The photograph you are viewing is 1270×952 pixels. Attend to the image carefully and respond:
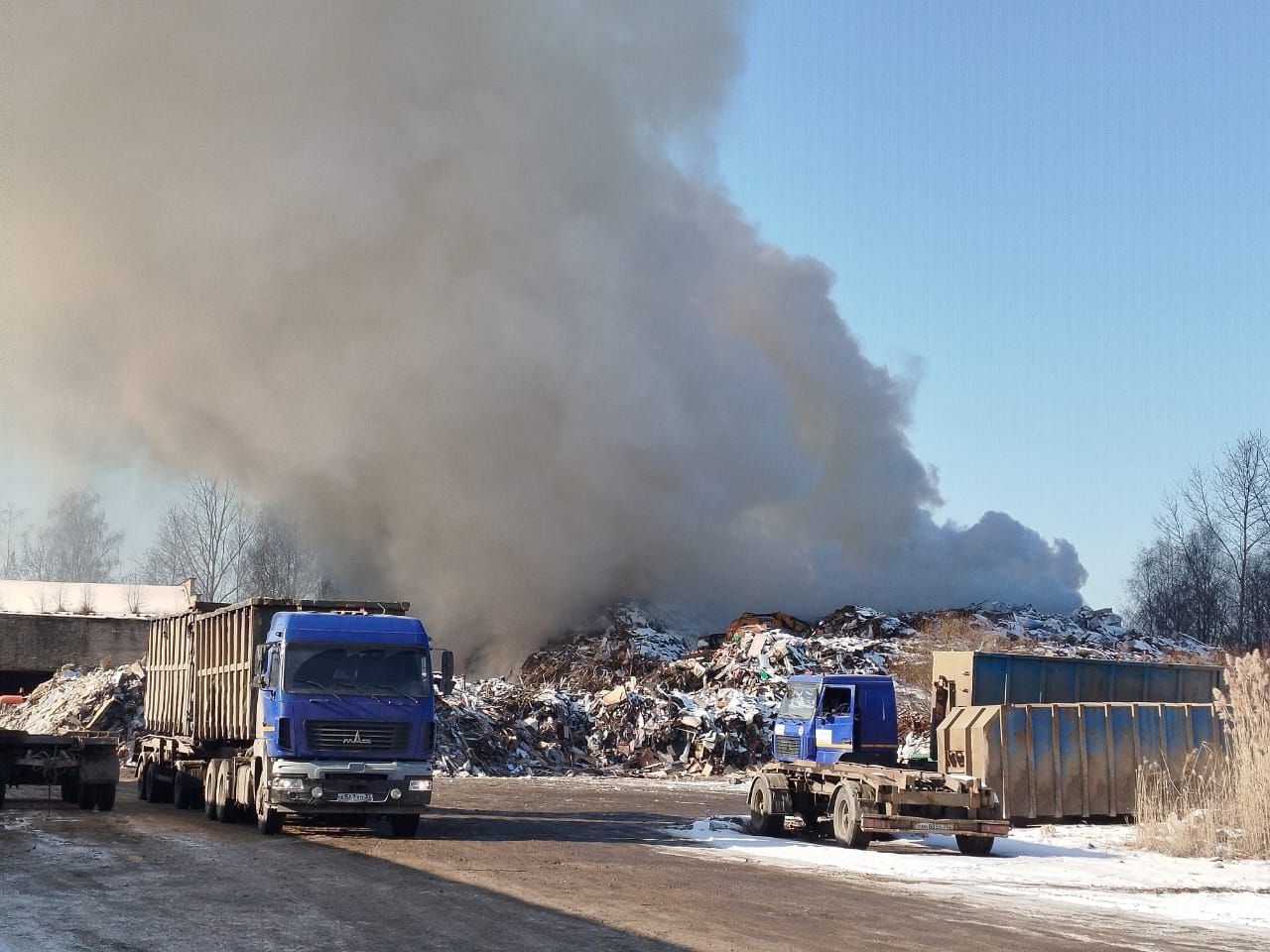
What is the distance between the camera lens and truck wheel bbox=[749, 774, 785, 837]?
1997 cm

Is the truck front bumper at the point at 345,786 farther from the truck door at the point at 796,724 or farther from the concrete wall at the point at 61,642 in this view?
the concrete wall at the point at 61,642

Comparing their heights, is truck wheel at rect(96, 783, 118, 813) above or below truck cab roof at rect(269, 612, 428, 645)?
below

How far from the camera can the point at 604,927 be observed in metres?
10.4

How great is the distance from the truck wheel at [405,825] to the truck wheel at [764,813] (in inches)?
216

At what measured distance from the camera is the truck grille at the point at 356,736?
16.9m

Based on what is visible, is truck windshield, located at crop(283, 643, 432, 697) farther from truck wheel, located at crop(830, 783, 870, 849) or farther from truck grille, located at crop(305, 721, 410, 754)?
truck wheel, located at crop(830, 783, 870, 849)

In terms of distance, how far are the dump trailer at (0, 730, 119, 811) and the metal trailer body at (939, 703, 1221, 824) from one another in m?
13.5

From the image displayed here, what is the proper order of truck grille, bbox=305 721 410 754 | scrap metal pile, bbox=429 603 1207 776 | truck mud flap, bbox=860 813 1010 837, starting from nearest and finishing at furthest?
truck grille, bbox=305 721 410 754
truck mud flap, bbox=860 813 1010 837
scrap metal pile, bbox=429 603 1207 776

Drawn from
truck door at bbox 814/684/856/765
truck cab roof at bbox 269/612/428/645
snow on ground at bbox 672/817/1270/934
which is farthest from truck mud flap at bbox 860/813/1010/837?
A: truck cab roof at bbox 269/612/428/645

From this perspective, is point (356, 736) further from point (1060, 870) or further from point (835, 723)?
point (1060, 870)

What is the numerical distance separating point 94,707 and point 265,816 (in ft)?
66.4

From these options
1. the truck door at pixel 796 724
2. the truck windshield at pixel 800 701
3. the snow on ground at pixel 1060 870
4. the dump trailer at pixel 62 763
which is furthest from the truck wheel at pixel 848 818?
the dump trailer at pixel 62 763

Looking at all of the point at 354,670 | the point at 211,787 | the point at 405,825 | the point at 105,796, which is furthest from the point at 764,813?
Result: the point at 105,796

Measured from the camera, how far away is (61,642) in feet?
170
